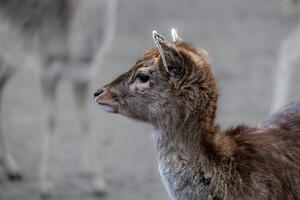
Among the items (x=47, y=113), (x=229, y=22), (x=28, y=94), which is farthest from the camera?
(x=229, y=22)

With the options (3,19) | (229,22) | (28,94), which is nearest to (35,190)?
Result: (3,19)

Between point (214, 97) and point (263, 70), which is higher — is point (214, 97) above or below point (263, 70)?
below

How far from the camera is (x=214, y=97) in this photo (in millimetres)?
4801

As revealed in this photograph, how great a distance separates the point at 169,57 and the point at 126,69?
7.05 metres

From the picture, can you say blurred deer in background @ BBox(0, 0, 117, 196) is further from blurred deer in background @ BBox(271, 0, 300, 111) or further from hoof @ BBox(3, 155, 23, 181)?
blurred deer in background @ BBox(271, 0, 300, 111)

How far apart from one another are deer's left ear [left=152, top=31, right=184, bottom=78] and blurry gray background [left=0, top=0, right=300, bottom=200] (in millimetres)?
367

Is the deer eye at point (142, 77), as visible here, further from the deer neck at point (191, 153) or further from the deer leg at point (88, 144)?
the deer leg at point (88, 144)

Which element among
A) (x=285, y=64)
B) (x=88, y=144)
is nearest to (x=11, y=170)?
(x=88, y=144)

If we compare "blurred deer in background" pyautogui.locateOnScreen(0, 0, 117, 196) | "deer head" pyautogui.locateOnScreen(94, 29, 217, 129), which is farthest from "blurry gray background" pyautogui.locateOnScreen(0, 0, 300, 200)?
"blurred deer in background" pyautogui.locateOnScreen(0, 0, 117, 196)

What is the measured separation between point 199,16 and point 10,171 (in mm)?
5790

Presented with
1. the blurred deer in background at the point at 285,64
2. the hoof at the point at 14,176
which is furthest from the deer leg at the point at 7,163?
the blurred deer in background at the point at 285,64

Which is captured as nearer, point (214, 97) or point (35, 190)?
point (214, 97)

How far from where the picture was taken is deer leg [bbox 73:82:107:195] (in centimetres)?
851

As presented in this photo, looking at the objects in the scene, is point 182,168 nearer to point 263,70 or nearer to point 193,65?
point 193,65
